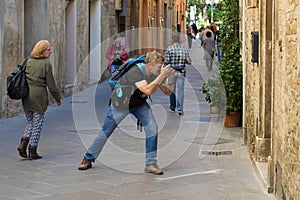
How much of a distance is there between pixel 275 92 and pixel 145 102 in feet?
5.92

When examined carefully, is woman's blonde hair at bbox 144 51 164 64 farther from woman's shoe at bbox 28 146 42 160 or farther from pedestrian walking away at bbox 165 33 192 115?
pedestrian walking away at bbox 165 33 192 115

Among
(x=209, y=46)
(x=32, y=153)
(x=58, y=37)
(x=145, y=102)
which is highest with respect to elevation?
(x=58, y=37)

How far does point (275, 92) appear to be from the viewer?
667cm

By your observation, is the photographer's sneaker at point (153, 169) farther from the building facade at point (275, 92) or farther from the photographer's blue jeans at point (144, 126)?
the building facade at point (275, 92)

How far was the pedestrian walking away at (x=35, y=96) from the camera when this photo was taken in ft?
28.4

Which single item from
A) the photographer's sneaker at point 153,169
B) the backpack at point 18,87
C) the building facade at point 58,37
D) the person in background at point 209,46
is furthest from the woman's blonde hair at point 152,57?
the person in background at point 209,46

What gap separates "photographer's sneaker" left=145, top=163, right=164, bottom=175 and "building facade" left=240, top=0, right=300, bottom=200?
1.12 metres

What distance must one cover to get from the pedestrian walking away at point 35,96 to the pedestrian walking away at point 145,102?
910 mm

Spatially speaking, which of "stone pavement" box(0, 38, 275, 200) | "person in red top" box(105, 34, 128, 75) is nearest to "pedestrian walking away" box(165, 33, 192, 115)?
"stone pavement" box(0, 38, 275, 200)

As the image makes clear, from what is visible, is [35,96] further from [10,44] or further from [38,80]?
[10,44]

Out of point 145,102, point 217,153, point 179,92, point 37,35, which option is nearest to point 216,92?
point 179,92

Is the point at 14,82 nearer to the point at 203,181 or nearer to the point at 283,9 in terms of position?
the point at 203,181

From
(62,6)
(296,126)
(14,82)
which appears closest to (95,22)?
(62,6)

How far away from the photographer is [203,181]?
7.47 m
